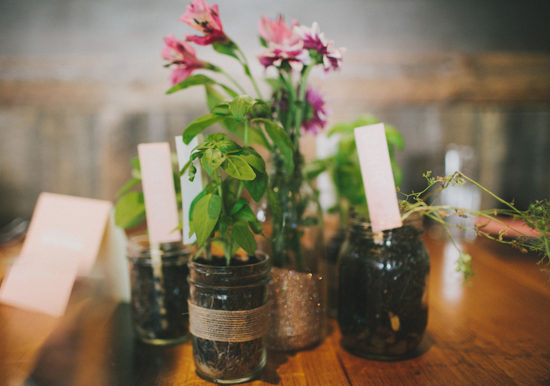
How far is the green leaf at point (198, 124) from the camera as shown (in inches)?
21.5

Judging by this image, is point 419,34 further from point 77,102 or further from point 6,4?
point 6,4

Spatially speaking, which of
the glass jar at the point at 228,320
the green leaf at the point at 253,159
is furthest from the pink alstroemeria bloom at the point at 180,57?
the glass jar at the point at 228,320

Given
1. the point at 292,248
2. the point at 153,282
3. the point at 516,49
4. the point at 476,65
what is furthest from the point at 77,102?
the point at 516,49

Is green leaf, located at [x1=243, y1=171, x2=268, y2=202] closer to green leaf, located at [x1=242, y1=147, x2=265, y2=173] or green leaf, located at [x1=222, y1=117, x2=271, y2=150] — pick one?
green leaf, located at [x1=242, y1=147, x2=265, y2=173]

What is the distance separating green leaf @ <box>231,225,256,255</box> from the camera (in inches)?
20.1

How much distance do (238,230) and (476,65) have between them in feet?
6.39

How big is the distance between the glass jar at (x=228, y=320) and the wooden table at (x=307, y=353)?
35 millimetres

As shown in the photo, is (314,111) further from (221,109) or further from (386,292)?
(386,292)

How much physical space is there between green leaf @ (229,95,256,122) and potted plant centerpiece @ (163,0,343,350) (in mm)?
39

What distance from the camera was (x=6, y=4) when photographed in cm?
197

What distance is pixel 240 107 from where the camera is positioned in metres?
0.49

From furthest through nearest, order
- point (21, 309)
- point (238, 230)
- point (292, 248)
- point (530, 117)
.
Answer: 1. point (530, 117)
2. point (21, 309)
3. point (292, 248)
4. point (238, 230)

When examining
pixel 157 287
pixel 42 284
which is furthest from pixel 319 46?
pixel 42 284

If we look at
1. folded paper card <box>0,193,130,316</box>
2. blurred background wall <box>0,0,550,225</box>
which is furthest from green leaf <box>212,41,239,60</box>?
blurred background wall <box>0,0,550,225</box>
